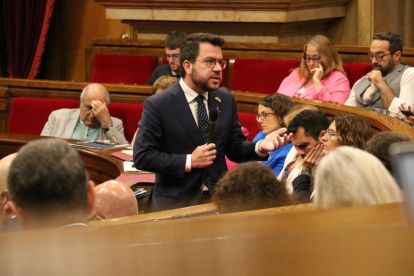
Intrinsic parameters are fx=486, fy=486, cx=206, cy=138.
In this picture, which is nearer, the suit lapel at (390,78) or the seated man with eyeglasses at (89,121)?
the suit lapel at (390,78)

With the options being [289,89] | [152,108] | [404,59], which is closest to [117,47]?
[289,89]

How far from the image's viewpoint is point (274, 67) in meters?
4.23

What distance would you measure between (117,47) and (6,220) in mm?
4280

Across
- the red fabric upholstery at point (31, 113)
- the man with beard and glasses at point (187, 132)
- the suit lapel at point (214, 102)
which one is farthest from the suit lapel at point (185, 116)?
the red fabric upholstery at point (31, 113)

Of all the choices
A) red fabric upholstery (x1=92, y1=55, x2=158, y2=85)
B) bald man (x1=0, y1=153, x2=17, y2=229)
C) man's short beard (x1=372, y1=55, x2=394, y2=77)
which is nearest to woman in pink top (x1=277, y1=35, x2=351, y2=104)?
man's short beard (x1=372, y1=55, x2=394, y2=77)

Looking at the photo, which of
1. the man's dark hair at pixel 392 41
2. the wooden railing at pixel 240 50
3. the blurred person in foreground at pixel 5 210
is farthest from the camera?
the wooden railing at pixel 240 50

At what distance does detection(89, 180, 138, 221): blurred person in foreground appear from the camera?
1602 mm

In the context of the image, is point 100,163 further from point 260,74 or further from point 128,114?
point 260,74

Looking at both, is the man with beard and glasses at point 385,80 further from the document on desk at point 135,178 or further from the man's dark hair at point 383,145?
the man's dark hair at point 383,145

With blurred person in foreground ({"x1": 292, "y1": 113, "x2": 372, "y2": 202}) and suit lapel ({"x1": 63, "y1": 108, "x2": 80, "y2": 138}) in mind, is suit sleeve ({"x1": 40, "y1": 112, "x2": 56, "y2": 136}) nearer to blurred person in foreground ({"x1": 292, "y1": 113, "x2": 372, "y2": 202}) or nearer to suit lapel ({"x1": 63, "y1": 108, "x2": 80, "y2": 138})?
suit lapel ({"x1": 63, "y1": 108, "x2": 80, "y2": 138})

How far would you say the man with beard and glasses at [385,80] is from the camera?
2.94m

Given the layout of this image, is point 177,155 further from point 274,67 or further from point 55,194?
point 274,67

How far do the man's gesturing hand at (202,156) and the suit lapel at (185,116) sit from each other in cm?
15

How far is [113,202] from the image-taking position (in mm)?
1616
